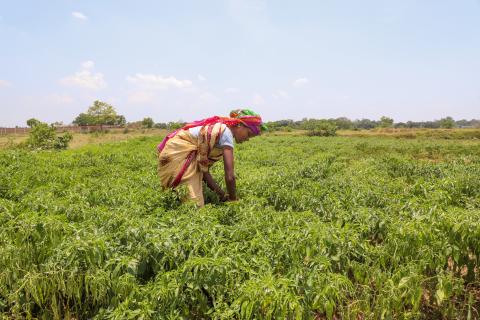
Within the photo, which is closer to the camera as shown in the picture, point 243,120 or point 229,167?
point 229,167

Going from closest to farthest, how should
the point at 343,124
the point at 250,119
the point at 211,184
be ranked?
the point at 250,119 → the point at 211,184 → the point at 343,124

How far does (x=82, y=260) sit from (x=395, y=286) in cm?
256

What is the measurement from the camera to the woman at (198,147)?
15.3 ft

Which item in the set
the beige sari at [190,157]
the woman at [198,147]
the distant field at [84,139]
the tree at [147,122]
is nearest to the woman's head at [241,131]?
the woman at [198,147]

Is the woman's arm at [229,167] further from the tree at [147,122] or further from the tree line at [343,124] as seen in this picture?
the tree at [147,122]

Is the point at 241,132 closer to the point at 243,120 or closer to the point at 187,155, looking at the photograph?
the point at 243,120

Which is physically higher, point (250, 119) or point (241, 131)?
point (250, 119)

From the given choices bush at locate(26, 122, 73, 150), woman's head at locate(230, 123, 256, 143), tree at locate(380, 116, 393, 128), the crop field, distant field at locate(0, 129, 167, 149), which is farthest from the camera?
tree at locate(380, 116, 393, 128)

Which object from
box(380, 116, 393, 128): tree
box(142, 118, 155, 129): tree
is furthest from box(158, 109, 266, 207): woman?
box(380, 116, 393, 128): tree

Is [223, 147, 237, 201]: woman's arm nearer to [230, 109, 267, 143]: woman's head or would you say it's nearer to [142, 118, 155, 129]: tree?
[230, 109, 267, 143]: woman's head

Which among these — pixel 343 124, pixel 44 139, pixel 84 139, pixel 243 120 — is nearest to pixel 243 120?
pixel 243 120

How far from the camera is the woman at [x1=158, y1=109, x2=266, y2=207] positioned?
4654 millimetres

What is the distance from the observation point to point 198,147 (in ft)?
15.7

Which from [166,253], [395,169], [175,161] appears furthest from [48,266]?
[395,169]
